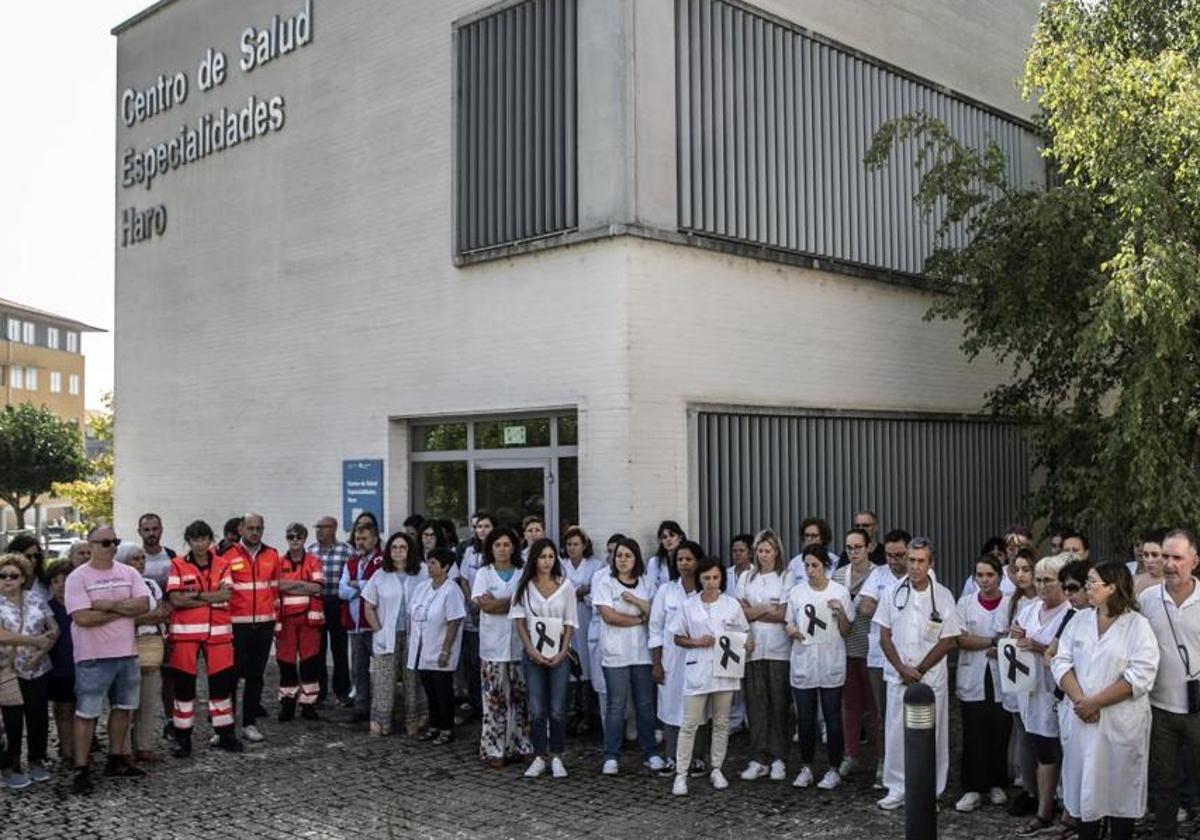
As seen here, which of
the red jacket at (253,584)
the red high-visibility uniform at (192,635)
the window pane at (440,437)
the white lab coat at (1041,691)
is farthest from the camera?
the window pane at (440,437)

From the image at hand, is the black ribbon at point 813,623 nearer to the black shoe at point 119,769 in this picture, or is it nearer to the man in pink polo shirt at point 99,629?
the man in pink polo shirt at point 99,629

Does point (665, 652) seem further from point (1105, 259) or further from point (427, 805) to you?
point (1105, 259)

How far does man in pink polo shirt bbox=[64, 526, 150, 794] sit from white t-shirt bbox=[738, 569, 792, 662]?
15.0ft

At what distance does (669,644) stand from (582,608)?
1653mm

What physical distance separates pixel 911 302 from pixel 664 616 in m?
6.61

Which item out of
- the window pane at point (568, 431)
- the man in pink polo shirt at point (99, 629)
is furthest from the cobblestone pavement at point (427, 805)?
the window pane at point (568, 431)

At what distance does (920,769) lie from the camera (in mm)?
5500

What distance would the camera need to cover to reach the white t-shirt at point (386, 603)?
10.4 metres

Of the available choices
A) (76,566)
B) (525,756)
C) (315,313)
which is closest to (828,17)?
(315,313)

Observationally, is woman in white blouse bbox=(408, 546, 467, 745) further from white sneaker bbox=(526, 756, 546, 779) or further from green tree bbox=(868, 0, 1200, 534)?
green tree bbox=(868, 0, 1200, 534)

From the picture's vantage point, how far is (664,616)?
877 cm

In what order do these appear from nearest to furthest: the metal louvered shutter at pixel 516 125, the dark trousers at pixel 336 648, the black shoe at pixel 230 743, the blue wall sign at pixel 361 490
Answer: the black shoe at pixel 230 743 < the dark trousers at pixel 336 648 < the metal louvered shutter at pixel 516 125 < the blue wall sign at pixel 361 490

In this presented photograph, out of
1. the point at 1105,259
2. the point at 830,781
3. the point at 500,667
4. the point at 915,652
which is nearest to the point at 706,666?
the point at 830,781

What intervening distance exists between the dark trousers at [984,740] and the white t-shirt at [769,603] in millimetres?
1425
